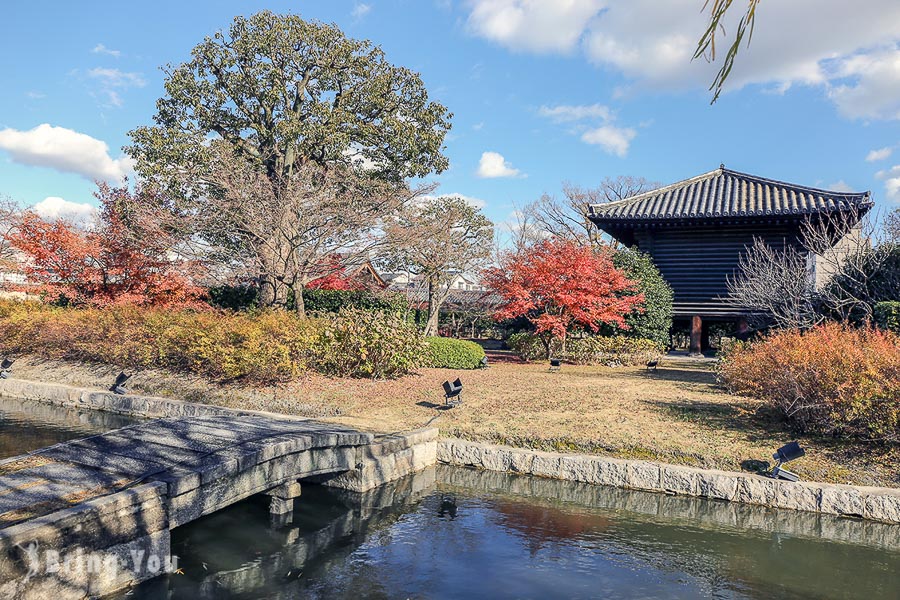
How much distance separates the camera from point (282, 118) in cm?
1920

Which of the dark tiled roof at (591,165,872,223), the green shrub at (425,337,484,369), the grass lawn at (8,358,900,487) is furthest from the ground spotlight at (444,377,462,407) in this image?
the dark tiled roof at (591,165,872,223)

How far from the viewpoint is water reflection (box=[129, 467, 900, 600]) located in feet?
17.9

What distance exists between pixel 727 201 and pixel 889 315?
7468mm

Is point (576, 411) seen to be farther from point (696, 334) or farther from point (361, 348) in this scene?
point (696, 334)

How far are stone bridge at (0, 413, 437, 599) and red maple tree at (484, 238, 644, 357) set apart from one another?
361 inches

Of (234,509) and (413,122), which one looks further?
(413,122)

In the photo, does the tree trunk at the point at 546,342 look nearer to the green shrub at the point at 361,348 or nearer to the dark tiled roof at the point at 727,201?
the dark tiled roof at the point at 727,201

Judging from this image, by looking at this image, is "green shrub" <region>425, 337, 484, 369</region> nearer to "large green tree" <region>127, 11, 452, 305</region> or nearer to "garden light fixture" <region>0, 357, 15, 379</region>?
"large green tree" <region>127, 11, 452, 305</region>

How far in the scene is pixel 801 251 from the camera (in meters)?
17.6

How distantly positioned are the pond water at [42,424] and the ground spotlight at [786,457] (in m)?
10.9

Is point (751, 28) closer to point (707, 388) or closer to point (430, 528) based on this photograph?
point (430, 528)

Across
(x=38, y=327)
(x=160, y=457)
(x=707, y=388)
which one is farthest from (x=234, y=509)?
(x=38, y=327)

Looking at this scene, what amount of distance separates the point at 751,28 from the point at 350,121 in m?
17.9

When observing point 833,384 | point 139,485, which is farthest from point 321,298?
point 833,384
